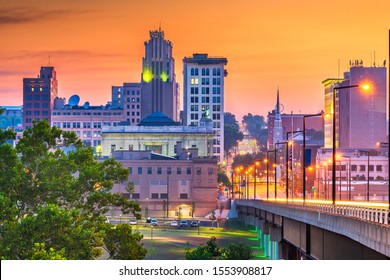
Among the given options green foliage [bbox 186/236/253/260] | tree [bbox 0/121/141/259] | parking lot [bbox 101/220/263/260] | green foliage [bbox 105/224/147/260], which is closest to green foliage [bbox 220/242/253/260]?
green foliage [bbox 186/236/253/260]

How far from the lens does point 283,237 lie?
119562 millimetres

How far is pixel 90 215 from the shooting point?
9412 cm

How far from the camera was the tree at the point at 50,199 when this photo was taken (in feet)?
266

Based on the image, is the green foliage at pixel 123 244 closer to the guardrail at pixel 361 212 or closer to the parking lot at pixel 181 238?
the guardrail at pixel 361 212

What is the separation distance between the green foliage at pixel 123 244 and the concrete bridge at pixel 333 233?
486 inches

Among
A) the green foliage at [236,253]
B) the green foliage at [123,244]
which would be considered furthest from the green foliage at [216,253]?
the green foliage at [123,244]

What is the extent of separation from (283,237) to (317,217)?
38.3 meters

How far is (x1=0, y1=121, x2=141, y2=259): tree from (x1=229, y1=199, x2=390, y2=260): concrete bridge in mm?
13403
